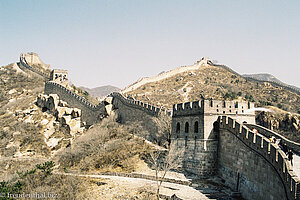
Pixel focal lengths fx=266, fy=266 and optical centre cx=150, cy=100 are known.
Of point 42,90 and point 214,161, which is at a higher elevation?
point 42,90

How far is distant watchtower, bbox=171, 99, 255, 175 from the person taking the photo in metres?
18.3

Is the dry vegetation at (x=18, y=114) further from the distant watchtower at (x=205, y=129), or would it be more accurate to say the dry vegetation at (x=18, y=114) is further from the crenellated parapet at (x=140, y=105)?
the distant watchtower at (x=205, y=129)

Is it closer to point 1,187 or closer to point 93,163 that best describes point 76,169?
point 93,163

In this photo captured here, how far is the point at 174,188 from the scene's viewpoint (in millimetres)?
17031

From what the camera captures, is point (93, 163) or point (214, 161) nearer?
point (214, 161)

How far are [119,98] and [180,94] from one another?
2591cm

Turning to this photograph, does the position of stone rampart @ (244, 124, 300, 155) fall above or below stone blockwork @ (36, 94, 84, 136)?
below

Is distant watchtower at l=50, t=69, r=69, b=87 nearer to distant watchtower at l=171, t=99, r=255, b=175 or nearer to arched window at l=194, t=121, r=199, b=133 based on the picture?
distant watchtower at l=171, t=99, r=255, b=175

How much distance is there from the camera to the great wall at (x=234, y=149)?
1235cm

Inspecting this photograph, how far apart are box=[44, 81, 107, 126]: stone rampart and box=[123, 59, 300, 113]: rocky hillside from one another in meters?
16.8

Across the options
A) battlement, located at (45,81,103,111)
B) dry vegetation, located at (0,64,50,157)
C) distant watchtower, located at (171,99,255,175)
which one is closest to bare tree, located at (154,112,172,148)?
distant watchtower, located at (171,99,255,175)

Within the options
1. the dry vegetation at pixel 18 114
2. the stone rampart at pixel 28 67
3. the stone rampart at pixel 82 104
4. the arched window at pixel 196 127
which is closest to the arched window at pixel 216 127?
the arched window at pixel 196 127

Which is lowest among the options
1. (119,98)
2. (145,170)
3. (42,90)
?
(145,170)

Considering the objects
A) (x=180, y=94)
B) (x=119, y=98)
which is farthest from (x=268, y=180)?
(x=180, y=94)
